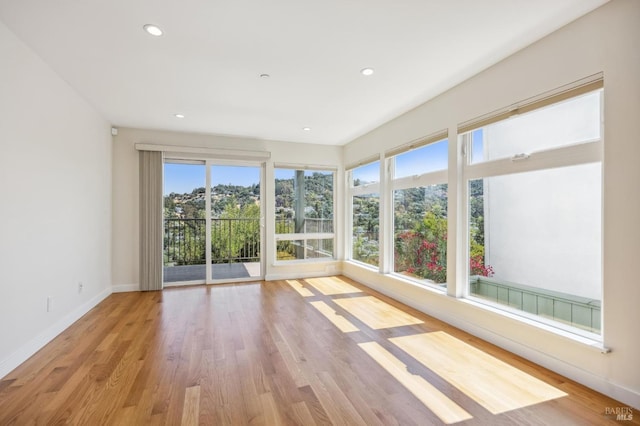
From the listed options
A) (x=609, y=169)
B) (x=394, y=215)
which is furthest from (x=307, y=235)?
(x=609, y=169)

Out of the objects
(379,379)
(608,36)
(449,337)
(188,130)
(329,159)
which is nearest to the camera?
(608,36)

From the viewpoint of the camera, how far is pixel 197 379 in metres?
2.14

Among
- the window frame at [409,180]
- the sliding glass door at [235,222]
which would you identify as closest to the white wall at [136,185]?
the sliding glass door at [235,222]

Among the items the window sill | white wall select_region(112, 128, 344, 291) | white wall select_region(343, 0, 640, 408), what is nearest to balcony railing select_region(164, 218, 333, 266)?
white wall select_region(112, 128, 344, 291)

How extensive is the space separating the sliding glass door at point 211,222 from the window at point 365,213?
1742 millimetres

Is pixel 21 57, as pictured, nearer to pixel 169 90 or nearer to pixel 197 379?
pixel 169 90

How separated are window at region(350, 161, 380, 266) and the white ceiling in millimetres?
1433

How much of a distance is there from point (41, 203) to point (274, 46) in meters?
2.48

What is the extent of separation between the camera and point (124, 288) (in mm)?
4625

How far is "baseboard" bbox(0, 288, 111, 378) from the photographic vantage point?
2230mm

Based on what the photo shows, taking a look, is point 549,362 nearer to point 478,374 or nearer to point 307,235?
point 478,374

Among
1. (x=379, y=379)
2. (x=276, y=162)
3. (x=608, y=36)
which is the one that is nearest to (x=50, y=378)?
(x=379, y=379)

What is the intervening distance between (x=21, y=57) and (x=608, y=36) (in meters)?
4.26

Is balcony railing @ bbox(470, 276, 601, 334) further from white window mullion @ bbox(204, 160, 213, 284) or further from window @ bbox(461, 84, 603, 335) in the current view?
white window mullion @ bbox(204, 160, 213, 284)
